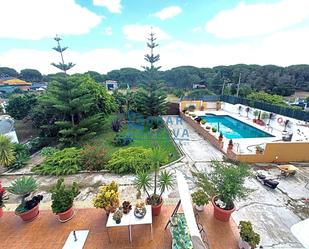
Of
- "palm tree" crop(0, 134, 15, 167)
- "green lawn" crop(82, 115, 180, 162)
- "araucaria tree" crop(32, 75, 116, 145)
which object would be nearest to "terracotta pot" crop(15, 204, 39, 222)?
"palm tree" crop(0, 134, 15, 167)

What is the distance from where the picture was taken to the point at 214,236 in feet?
12.9

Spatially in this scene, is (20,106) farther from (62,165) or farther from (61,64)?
(62,165)

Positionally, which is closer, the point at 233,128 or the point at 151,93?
the point at 233,128

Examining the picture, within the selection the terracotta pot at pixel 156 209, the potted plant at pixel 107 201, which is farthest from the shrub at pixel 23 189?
the terracotta pot at pixel 156 209

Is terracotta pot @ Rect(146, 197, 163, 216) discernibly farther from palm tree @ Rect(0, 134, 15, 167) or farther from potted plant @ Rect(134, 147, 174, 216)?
palm tree @ Rect(0, 134, 15, 167)

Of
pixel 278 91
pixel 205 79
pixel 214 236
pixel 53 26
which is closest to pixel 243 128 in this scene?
pixel 214 236

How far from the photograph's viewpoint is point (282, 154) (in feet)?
24.7

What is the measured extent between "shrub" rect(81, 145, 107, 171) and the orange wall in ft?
18.7

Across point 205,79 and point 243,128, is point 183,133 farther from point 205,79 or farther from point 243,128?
point 205,79

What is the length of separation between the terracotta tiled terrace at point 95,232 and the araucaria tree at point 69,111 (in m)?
6.02

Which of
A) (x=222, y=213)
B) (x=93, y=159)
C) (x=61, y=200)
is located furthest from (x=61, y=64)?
(x=222, y=213)

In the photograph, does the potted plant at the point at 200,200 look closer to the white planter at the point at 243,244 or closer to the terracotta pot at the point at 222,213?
the terracotta pot at the point at 222,213

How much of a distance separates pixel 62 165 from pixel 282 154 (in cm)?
918

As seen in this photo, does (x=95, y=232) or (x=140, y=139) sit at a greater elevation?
(x=95, y=232)
